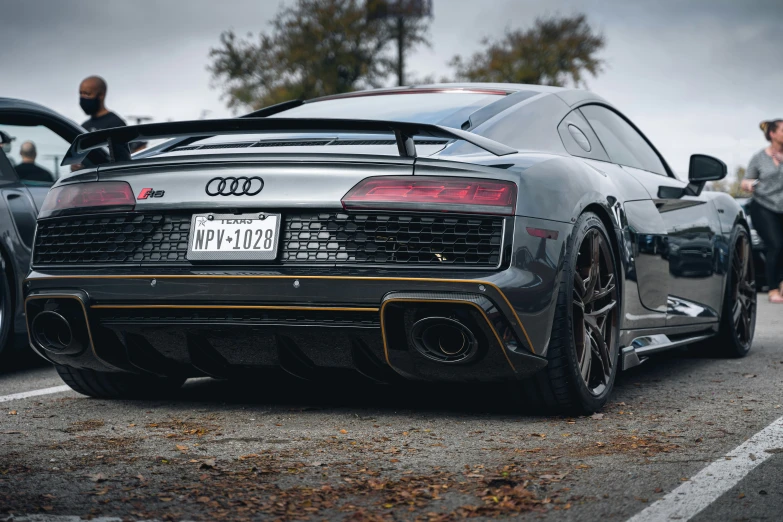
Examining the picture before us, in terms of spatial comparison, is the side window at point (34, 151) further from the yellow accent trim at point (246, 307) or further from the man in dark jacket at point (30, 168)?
the yellow accent trim at point (246, 307)

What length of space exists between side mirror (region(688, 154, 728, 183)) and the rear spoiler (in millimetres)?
2124

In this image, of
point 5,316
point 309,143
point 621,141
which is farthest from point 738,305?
point 5,316

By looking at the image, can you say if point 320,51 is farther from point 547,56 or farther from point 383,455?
point 383,455

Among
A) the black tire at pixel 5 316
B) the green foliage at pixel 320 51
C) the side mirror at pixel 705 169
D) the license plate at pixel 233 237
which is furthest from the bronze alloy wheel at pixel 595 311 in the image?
the green foliage at pixel 320 51

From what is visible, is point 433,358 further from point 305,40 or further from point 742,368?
point 305,40

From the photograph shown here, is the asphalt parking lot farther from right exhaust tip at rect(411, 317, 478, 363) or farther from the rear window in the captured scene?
the rear window

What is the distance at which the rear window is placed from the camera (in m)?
4.50

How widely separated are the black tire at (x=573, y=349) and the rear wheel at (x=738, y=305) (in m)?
1.97

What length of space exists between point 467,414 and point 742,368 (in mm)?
2247

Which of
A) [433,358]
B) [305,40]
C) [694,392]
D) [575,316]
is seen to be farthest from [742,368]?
[305,40]

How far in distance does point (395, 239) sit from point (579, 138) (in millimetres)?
1463

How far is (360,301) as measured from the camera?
3.72m

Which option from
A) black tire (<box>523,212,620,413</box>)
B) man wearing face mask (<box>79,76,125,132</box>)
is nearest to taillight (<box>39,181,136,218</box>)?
black tire (<box>523,212,620,413</box>)

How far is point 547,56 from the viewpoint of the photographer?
61500 millimetres
